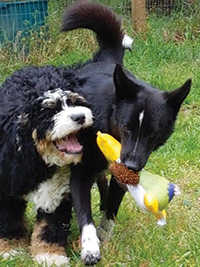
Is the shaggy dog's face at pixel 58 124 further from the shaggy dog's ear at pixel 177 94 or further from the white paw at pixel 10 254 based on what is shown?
the white paw at pixel 10 254

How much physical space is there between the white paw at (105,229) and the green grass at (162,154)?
5cm

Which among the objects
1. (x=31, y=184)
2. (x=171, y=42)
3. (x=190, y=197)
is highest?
(x=31, y=184)

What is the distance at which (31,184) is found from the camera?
131 inches

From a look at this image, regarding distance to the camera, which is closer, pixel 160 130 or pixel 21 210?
pixel 160 130

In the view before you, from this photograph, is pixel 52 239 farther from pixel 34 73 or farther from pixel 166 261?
pixel 34 73

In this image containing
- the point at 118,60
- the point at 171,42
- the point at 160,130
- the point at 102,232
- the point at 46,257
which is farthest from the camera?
the point at 171,42

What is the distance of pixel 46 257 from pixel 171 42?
14.3 ft

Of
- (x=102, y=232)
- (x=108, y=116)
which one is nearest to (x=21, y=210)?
(x=102, y=232)

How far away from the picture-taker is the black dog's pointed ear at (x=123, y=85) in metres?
A: 3.12

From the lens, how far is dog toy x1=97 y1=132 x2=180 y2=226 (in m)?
3.00

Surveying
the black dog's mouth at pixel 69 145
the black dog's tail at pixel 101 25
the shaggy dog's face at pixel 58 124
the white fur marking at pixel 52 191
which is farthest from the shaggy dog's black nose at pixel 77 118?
the black dog's tail at pixel 101 25

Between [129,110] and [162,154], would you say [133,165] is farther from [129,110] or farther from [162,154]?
[162,154]

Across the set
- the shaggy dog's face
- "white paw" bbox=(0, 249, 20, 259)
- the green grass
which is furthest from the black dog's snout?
"white paw" bbox=(0, 249, 20, 259)

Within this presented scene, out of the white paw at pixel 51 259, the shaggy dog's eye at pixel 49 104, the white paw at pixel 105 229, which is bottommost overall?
the white paw at pixel 105 229
